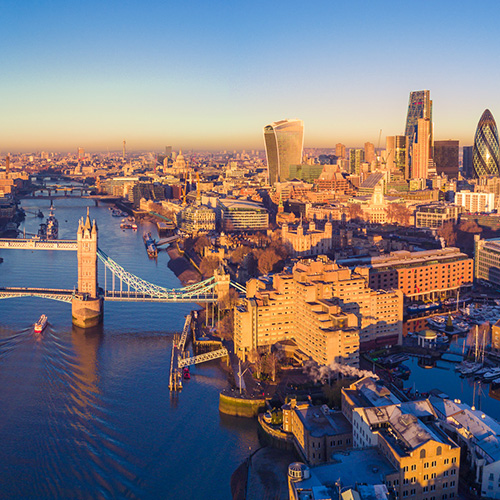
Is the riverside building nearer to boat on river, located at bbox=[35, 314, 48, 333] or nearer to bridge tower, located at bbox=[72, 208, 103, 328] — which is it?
bridge tower, located at bbox=[72, 208, 103, 328]

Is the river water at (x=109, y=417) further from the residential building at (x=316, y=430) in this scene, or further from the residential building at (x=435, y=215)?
the residential building at (x=435, y=215)

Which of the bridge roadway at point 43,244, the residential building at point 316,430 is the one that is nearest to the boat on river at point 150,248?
the bridge roadway at point 43,244

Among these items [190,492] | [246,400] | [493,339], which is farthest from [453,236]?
[190,492]

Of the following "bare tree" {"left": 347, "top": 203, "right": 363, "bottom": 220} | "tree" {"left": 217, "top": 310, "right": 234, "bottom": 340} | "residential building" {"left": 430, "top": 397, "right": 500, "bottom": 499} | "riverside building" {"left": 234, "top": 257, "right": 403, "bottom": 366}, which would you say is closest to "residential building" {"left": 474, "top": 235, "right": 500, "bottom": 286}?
"riverside building" {"left": 234, "top": 257, "right": 403, "bottom": 366}

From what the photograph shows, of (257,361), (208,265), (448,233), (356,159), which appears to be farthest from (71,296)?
(356,159)

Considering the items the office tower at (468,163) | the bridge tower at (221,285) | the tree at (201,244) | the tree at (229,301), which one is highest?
the office tower at (468,163)

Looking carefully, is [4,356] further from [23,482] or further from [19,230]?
[19,230]
